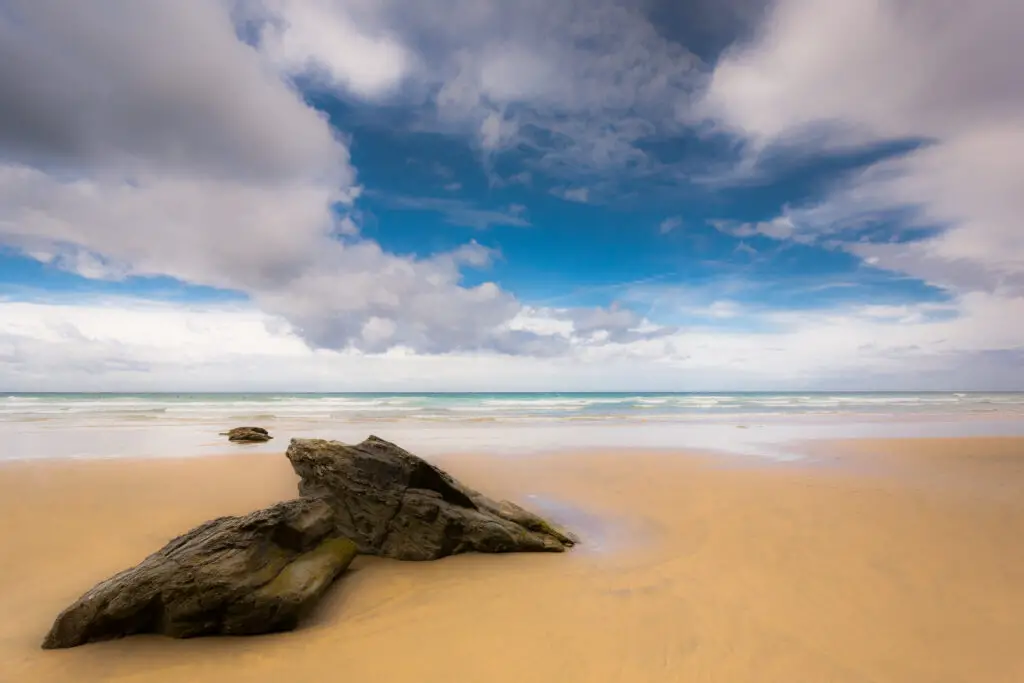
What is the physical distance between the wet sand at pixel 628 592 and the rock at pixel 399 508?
277 mm

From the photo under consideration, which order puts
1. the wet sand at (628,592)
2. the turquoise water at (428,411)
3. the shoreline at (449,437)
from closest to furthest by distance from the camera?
the wet sand at (628,592) → the shoreline at (449,437) → the turquoise water at (428,411)

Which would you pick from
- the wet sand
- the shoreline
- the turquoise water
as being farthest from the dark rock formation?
the turquoise water

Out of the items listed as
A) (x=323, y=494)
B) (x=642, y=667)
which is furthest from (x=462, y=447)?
(x=642, y=667)

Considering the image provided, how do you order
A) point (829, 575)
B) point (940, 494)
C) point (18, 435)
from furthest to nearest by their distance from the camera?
1. point (18, 435)
2. point (940, 494)
3. point (829, 575)

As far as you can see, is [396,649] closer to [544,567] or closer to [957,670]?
[544,567]

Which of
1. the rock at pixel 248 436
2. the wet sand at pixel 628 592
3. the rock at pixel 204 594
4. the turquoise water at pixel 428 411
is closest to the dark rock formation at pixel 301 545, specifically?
the rock at pixel 204 594

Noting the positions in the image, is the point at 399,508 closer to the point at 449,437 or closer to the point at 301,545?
the point at 301,545

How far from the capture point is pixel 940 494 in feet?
34.0

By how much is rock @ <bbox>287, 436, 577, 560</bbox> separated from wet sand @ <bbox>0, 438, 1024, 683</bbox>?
28cm

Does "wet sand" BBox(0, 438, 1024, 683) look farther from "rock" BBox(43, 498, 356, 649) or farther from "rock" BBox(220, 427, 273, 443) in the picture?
"rock" BBox(220, 427, 273, 443)

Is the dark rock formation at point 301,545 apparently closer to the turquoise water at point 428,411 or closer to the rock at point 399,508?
the rock at point 399,508

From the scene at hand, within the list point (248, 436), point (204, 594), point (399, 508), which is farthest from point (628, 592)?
point (248, 436)

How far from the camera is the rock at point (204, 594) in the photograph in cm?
464

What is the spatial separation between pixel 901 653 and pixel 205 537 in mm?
6724
